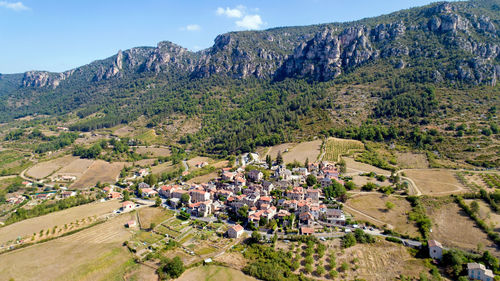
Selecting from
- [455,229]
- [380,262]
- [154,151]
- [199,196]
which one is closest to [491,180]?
[455,229]

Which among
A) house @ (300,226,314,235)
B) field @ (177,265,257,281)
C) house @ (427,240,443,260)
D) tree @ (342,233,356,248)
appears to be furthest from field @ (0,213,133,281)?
house @ (427,240,443,260)

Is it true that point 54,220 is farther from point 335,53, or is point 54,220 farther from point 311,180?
point 335,53

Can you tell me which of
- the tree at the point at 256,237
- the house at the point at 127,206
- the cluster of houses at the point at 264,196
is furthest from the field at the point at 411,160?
the house at the point at 127,206

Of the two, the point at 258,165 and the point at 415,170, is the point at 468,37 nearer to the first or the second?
the point at 415,170

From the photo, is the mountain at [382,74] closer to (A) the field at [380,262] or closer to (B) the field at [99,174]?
(B) the field at [99,174]

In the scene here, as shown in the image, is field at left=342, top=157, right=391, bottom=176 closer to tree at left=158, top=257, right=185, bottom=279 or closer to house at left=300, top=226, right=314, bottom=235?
house at left=300, top=226, right=314, bottom=235
